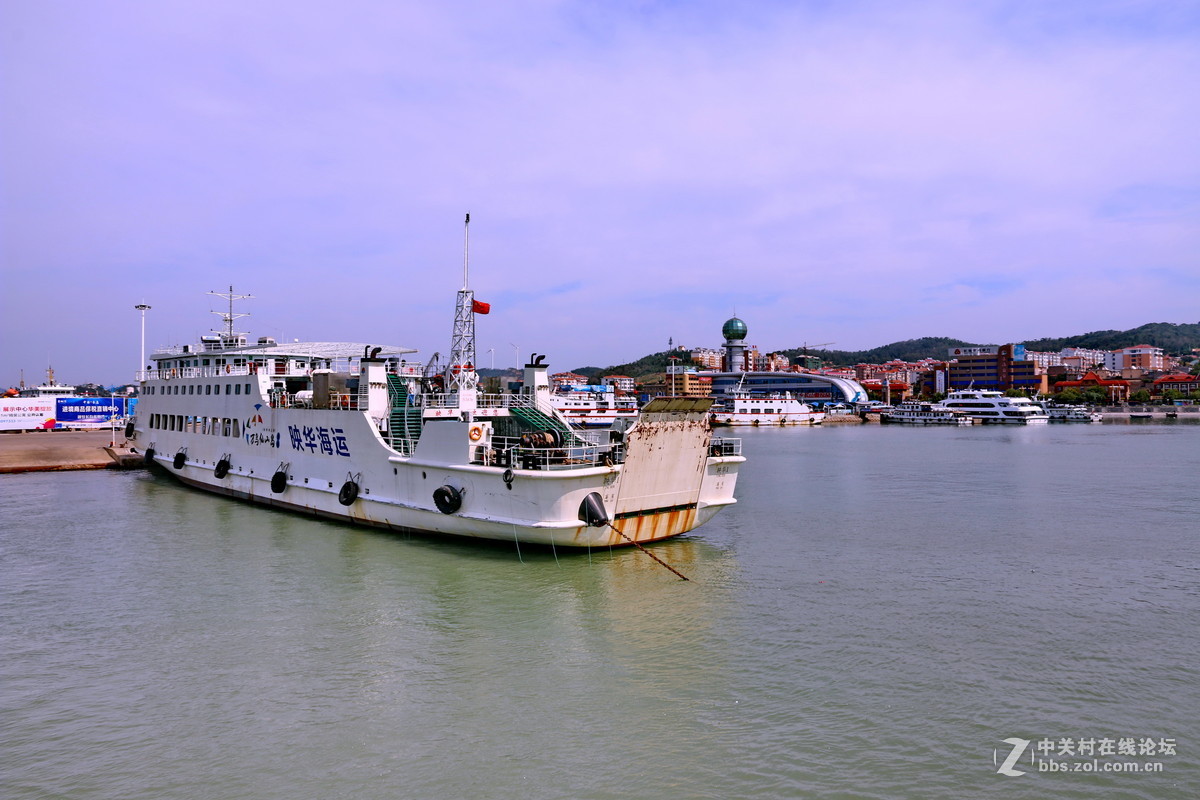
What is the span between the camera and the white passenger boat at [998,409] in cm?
10169

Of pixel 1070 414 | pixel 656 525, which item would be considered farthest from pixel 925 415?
pixel 656 525

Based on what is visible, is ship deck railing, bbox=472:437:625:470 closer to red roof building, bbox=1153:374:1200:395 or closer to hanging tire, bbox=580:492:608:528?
hanging tire, bbox=580:492:608:528

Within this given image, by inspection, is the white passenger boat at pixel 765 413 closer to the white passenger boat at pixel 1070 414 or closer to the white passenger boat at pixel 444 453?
the white passenger boat at pixel 1070 414

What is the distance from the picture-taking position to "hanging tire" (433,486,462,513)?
57.1 feet

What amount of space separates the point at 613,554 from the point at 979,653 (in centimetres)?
837

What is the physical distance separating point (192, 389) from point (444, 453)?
58.6 feet

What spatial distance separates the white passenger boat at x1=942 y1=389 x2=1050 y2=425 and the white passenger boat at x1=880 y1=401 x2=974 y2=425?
155cm

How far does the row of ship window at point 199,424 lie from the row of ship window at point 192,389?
991 mm

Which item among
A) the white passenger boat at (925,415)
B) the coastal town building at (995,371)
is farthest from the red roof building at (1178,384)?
the white passenger boat at (925,415)

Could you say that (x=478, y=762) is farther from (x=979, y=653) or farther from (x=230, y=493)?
(x=230, y=493)

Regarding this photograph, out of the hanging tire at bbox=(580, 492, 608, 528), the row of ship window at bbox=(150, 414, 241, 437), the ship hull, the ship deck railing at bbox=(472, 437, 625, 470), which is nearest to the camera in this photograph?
the hanging tire at bbox=(580, 492, 608, 528)

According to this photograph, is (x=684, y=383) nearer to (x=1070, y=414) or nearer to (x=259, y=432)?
(x=1070, y=414)

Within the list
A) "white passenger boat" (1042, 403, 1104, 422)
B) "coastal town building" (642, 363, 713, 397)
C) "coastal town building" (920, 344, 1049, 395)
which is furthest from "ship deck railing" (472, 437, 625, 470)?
"coastal town building" (920, 344, 1049, 395)

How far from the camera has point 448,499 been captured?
57.2ft
